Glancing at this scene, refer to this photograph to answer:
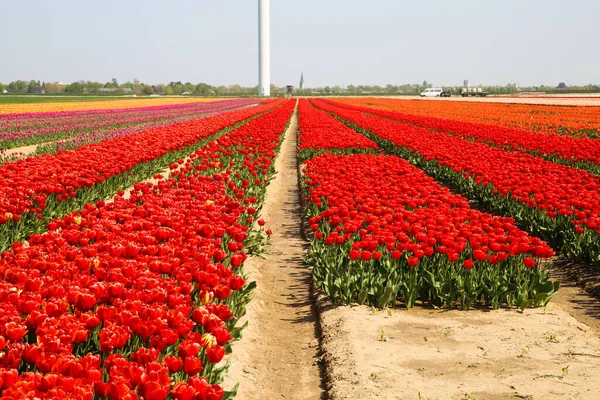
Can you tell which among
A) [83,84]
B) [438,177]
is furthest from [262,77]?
Result: [438,177]

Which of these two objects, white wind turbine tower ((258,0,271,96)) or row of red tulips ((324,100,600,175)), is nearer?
row of red tulips ((324,100,600,175))

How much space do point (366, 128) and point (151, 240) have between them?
2191 cm

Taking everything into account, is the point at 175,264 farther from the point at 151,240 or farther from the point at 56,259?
the point at 56,259

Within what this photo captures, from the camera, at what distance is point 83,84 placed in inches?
7382

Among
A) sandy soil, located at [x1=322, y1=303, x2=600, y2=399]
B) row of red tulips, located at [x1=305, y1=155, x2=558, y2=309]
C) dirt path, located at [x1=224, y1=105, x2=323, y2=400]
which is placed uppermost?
row of red tulips, located at [x1=305, y1=155, x2=558, y2=309]

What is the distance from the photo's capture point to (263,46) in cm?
11169

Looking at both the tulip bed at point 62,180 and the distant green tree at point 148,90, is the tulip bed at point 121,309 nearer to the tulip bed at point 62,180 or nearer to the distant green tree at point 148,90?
the tulip bed at point 62,180

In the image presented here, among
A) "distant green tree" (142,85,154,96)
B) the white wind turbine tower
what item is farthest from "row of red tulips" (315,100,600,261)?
"distant green tree" (142,85,154,96)

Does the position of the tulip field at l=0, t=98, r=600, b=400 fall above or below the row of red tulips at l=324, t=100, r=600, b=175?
below

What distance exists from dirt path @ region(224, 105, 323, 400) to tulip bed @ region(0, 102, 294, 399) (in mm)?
439

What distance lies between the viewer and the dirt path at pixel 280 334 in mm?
5043

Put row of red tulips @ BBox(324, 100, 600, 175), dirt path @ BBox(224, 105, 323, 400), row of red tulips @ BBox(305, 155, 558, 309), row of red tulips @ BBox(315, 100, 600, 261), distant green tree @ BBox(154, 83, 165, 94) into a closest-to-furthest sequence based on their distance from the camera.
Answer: dirt path @ BBox(224, 105, 323, 400)
row of red tulips @ BBox(305, 155, 558, 309)
row of red tulips @ BBox(315, 100, 600, 261)
row of red tulips @ BBox(324, 100, 600, 175)
distant green tree @ BBox(154, 83, 165, 94)

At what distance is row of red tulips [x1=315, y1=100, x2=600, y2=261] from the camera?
852cm

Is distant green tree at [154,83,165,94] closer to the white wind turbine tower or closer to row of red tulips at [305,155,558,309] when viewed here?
the white wind turbine tower
